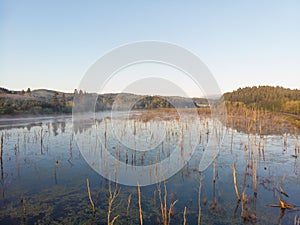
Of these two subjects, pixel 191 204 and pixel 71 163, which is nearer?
pixel 191 204

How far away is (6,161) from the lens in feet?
25.8

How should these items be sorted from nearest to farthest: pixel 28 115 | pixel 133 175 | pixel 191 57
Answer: pixel 191 57 < pixel 133 175 < pixel 28 115

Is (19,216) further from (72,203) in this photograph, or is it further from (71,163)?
(71,163)

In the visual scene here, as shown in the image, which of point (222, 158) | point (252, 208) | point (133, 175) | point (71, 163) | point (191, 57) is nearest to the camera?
point (252, 208)

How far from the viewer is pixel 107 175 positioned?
256 inches

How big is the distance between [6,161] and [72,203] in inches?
202

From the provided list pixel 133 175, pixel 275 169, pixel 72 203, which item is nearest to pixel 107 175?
pixel 133 175

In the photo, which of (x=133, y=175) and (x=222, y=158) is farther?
(x=222, y=158)

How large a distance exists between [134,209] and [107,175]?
2.27 meters

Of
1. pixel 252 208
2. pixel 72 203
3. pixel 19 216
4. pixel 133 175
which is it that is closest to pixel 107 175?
pixel 133 175

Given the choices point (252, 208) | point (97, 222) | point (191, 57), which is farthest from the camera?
point (191, 57)

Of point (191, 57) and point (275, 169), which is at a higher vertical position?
point (191, 57)

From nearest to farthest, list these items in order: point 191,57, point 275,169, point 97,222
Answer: point 97,222
point 191,57
point 275,169

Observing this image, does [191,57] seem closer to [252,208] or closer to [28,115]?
[252,208]
